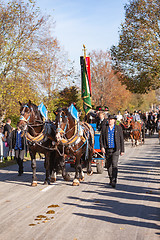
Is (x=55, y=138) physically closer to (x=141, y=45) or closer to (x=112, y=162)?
(x=112, y=162)

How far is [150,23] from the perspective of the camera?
31859 millimetres

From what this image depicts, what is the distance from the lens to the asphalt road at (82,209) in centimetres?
595

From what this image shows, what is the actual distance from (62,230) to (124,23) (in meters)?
29.0

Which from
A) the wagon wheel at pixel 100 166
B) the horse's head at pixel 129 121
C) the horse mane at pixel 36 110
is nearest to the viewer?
the horse mane at pixel 36 110

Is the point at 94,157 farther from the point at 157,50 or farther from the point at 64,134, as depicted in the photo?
the point at 157,50

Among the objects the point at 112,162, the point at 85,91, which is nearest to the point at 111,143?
the point at 112,162

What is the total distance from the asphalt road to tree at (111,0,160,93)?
21.4 m

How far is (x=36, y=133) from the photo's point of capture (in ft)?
34.9

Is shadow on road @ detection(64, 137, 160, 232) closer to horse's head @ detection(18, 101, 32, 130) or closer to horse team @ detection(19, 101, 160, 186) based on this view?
horse team @ detection(19, 101, 160, 186)

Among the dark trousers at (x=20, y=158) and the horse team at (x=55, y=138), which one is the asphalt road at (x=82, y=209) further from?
the dark trousers at (x=20, y=158)

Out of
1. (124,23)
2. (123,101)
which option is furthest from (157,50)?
(123,101)

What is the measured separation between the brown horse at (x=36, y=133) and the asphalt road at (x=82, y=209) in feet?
2.96

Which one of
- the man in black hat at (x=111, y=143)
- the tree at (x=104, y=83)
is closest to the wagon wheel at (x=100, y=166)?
the man in black hat at (x=111, y=143)

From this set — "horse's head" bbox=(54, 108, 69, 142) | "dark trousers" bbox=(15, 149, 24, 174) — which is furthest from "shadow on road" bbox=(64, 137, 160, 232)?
"dark trousers" bbox=(15, 149, 24, 174)
